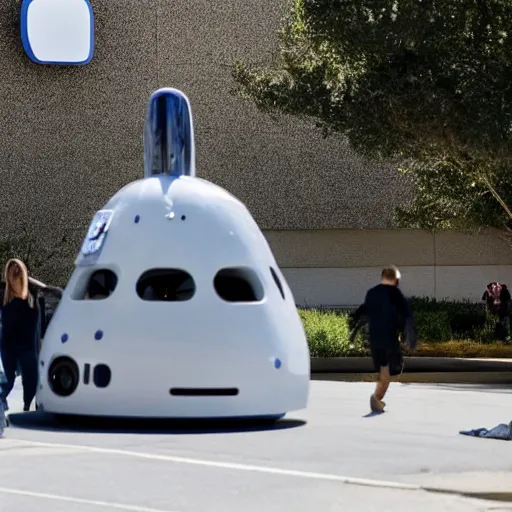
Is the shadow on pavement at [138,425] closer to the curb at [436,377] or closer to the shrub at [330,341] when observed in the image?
the curb at [436,377]

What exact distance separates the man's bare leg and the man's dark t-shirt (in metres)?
0.31

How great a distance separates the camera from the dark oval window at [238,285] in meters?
13.7

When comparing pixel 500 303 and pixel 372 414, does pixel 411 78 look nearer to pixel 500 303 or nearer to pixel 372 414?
pixel 500 303

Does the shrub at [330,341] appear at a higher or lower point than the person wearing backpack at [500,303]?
lower

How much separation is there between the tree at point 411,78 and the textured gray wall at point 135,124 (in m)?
8.12

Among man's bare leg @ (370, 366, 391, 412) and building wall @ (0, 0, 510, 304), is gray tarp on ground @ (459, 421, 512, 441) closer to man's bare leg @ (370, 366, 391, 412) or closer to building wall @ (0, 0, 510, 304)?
man's bare leg @ (370, 366, 391, 412)

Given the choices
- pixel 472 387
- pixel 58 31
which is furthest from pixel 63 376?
pixel 58 31

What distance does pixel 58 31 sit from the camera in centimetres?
3519

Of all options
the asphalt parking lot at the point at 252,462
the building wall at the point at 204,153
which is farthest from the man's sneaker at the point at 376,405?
the building wall at the point at 204,153

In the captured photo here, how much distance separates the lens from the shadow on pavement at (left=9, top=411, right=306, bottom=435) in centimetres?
1343

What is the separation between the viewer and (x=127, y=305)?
13.3m

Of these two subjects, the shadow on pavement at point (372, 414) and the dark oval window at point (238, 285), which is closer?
the dark oval window at point (238, 285)

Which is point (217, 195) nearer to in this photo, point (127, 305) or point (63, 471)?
point (127, 305)

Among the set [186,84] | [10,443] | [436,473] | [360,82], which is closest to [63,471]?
[10,443]
